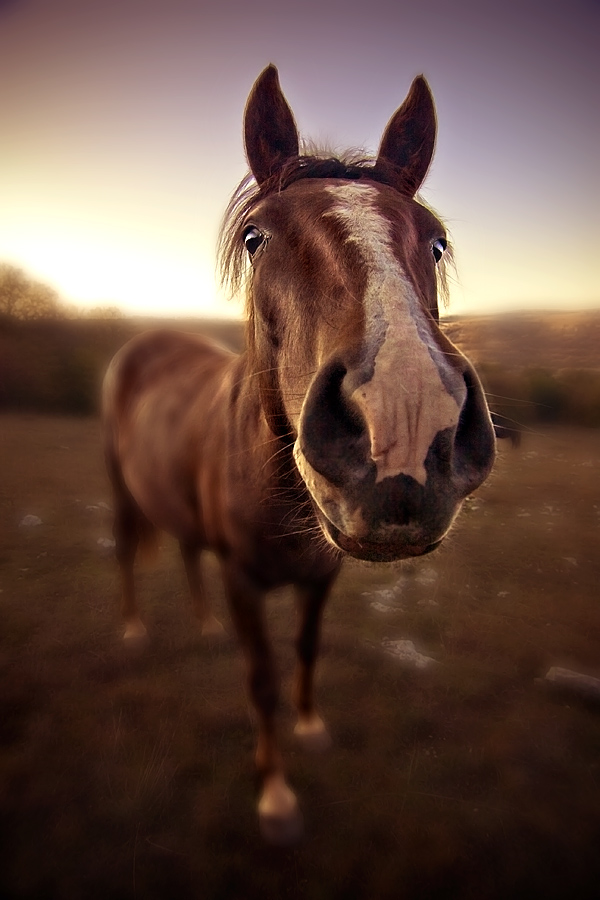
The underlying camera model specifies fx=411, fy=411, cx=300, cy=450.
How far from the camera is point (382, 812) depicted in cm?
204

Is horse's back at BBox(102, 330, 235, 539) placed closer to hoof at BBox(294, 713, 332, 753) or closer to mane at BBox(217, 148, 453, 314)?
mane at BBox(217, 148, 453, 314)

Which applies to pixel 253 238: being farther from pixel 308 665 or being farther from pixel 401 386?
pixel 308 665

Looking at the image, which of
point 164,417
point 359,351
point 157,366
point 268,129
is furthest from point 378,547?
point 157,366

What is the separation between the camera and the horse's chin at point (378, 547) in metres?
0.96

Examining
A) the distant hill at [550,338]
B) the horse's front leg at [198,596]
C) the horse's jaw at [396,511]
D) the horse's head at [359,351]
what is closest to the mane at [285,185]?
the horse's head at [359,351]

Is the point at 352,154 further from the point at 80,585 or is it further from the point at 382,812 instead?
the point at 80,585

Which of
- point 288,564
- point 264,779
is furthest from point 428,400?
point 264,779

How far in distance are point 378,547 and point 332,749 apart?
80.5 inches

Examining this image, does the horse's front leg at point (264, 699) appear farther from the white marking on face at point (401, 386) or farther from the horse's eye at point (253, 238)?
the horse's eye at point (253, 238)

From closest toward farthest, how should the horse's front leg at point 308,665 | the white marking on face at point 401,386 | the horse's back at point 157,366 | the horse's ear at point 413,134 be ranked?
1. the white marking on face at point 401,386
2. the horse's ear at point 413,134
3. the horse's front leg at point 308,665
4. the horse's back at point 157,366

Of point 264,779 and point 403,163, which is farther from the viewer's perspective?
point 264,779

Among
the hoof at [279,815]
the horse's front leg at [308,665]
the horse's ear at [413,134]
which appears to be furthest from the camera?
the horse's front leg at [308,665]

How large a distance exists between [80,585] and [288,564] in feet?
9.91

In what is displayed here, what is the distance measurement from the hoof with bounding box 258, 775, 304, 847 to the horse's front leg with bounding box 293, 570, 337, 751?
1.25ft
